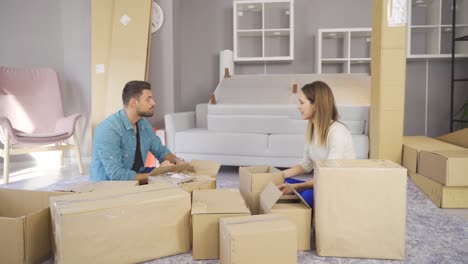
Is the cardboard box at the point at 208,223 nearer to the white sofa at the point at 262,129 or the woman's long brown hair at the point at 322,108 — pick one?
the woman's long brown hair at the point at 322,108

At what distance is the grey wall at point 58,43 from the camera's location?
427 centimetres

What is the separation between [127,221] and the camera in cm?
132

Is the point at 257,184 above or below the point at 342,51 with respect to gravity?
Answer: below

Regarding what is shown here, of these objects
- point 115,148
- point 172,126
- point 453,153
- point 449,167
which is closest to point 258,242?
point 115,148

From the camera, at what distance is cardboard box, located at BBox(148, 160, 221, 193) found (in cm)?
169

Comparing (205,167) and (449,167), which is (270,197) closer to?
(205,167)

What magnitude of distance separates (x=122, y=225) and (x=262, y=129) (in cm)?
217

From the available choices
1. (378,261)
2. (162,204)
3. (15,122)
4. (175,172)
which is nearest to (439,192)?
(378,261)

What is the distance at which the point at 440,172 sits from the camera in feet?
7.63

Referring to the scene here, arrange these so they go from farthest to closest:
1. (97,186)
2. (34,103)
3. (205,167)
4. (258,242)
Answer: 1. (34,103)
2. (205,167)
3. (97,186)
4. (258,242)

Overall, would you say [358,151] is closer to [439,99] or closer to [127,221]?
[439,99]

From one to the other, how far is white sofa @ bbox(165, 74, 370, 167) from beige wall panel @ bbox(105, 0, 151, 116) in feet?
2.50

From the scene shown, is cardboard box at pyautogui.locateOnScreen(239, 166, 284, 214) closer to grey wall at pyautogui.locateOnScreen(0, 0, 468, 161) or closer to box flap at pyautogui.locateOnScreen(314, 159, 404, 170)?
box flap at pyautogui.locateOnScreen(314, 159, 404, 170)

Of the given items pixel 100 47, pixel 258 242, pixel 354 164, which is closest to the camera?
pixel 258 242
